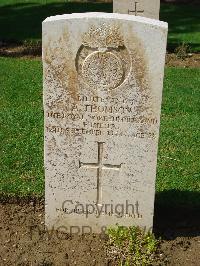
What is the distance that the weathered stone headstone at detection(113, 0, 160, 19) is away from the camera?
39.2 ft

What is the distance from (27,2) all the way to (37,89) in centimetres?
1009

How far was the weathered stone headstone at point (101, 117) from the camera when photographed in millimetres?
4629

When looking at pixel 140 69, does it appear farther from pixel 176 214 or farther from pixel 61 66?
pixel 176 214

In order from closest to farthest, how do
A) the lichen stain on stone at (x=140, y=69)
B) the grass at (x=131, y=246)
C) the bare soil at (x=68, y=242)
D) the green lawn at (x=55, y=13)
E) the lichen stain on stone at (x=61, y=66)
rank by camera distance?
the lichen stain on stone at (x=140, y=69) < the lichen stain on stone at (x=61, y=66) < the grass at (x=131, y=246) < the bare soil at (x=68, y=242) < the green lawn at (x=55, y=13)

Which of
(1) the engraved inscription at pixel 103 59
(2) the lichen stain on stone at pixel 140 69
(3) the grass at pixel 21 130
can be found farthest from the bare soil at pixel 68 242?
(1) the engraved inscription at pixel 103 59

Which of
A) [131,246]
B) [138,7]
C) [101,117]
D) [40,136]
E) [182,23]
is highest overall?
[138,7]

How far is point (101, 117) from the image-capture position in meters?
4.99

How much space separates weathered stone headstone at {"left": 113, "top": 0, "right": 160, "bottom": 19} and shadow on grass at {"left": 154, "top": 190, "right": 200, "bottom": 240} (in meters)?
6.55

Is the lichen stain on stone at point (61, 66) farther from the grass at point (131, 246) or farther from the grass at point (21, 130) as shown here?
the grass at point (21, 130)

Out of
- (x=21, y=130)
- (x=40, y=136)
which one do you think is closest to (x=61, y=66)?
(x=40, y=136)

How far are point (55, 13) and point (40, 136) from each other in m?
10.4

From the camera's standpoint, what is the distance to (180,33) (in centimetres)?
1522

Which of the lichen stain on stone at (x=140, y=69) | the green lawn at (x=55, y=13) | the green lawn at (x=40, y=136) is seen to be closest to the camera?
the lichen stain on stone at (x=140, y=69)

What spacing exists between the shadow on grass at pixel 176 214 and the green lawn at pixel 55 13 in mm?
7897
